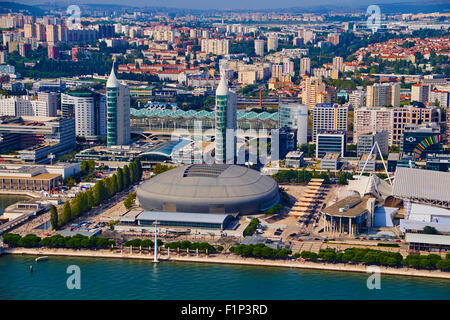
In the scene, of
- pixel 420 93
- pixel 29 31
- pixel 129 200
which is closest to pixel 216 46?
pixel 29 31

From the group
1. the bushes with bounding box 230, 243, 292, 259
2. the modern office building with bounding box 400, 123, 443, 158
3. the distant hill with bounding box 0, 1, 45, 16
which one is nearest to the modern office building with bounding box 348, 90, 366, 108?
the modern office building with bounding box 400, 123, 443, 158

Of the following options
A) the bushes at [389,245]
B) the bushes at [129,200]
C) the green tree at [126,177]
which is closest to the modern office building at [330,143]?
the green tree at [126,177]

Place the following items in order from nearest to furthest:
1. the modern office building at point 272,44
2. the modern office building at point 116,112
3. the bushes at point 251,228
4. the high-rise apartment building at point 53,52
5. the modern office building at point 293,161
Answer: the bushes at point 251,228 < the modern office building at point 293,161 < the modern office building at point 116,112 < the high-rise apartment building at point 53,52 < the modern office building at point 272,44

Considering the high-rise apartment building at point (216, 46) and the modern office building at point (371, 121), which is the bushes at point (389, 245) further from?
the high-rise apartment building at point (216, 46)

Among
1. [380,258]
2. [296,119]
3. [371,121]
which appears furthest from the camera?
[296,119]

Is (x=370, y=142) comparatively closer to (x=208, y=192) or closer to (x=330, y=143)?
(x=330, y=143)
